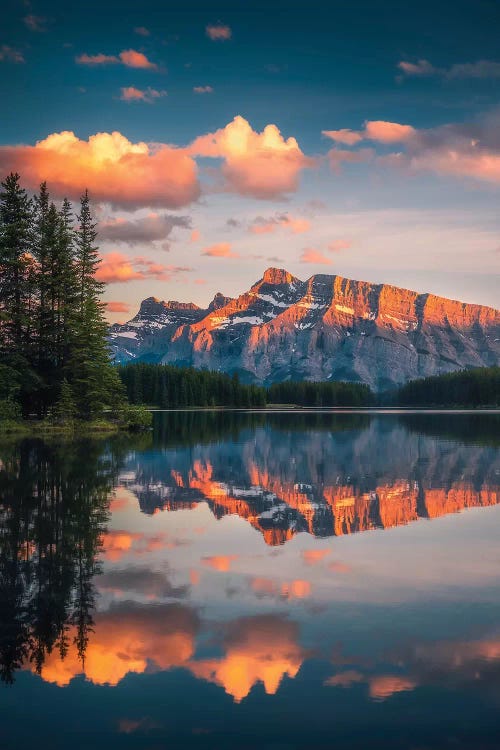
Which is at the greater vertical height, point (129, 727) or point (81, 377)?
point (81, 377)

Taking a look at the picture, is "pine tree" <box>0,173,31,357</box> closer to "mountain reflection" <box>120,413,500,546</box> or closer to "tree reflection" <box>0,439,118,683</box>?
"mountain reflection" <box>120,413,500,546</box>

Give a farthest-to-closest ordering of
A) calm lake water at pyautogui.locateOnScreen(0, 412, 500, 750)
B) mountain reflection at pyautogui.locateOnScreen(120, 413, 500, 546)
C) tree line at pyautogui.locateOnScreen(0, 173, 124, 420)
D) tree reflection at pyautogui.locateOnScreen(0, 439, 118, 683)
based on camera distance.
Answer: tree line at pyautogui.locateOnScreen(0, 173, 124, 420)
mountain reflection at pyautogui.locateOnScreen(120, 413, 500, 546)
tree reflection at pyautogui.locateOnScreen(0, 439, 118, 683)
calm lake water at pyautogui.locateOnScreen(0, 412, 500, 750)

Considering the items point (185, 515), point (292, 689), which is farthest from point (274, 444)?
point (292, 689)

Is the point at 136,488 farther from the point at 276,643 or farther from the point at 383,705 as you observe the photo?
the point at 383,705

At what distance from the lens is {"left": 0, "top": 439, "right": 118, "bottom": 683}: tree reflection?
11.4 metres

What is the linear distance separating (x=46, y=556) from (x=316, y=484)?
1810 centimetres

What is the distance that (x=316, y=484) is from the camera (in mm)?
32812

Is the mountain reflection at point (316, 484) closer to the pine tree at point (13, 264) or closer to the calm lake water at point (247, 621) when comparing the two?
the calm lake water at point (247, 621)

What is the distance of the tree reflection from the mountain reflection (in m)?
2.80

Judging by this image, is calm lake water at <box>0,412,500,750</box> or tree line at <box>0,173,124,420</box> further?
tree line at <box>0,173,124,420</box>

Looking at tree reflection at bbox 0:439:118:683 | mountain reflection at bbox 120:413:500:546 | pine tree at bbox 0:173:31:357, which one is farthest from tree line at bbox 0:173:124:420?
tree reflection at bbox 0:439:118:683

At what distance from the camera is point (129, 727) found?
340 inches

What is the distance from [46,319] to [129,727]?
69680 millimetres

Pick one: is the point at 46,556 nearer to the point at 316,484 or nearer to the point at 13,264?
the point at 316,484
